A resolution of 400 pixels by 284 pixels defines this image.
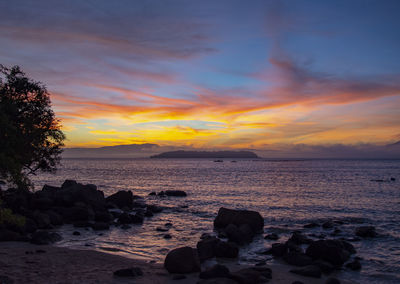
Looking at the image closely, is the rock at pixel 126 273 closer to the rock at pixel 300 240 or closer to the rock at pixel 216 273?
the rock at pixel 216 273

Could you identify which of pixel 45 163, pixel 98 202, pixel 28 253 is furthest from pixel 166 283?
pixel 45 163

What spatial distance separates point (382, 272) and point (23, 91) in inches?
1360

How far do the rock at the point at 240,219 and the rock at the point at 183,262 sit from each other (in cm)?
999

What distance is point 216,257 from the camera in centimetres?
1702

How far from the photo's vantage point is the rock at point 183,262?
548 inches

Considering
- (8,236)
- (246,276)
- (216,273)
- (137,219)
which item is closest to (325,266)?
(246,276)

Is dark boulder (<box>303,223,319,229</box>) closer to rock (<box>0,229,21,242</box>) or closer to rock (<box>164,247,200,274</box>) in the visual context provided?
rock (<box>164,247,200,274</box>)

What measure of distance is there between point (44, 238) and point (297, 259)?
14853 millimetres

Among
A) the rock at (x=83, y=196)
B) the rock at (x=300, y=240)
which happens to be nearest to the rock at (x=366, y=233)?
the rock at (x=300, y=240)

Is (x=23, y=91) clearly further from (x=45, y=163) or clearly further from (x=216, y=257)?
(x=216, y=257)

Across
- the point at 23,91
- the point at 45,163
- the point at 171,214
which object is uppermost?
the point at 23,91

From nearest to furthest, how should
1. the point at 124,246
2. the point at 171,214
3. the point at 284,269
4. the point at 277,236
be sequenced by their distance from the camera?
1. the point at 284,269
2. the point at 124,246
3. the point at 277,236
4. the point at 171,214

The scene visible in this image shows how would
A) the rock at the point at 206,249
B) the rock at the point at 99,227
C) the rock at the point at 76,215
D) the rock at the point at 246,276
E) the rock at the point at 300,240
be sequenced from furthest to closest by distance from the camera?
the rock at the point at 76,215 → the rock at the point at 99,227 → the rock at the point at 300,240 → the rock at the point at 206,249 → the rock at the point at 246,276

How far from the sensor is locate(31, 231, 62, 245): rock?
58.8 feet
